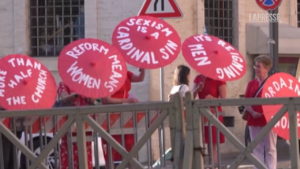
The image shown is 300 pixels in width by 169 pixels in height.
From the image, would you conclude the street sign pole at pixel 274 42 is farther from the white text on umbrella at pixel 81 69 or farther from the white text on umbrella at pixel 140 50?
the white text on umbrella at pixel 81 69

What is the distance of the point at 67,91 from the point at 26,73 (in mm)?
592

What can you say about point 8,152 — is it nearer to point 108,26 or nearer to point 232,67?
point 232,67

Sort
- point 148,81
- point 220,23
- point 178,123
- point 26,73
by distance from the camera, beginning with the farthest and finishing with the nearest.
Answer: point 220,23, point 148,81, point 26,73, point 178,123

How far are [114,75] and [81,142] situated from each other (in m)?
1.39

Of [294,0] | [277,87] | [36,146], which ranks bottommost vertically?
[36,146]

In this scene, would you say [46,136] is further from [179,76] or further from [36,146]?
[179,76]

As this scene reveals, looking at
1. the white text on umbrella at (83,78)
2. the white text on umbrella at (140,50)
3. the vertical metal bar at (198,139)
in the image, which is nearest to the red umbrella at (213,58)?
the white text on umbrella at (140,50)

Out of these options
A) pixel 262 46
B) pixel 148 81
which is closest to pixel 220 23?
pixel 262 46

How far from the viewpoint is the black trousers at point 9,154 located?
281 inches

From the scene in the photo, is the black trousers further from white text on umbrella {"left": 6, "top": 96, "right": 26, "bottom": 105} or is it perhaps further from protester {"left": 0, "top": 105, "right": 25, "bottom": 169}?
white text on umbrella {"left": 6, "top": 96, "right": 26, "bottom": 105}

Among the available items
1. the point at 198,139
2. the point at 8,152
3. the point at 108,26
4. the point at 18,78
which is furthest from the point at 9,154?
the point at 108,26

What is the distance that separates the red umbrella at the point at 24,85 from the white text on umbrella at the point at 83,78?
302 mm

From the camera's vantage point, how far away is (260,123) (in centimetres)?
834

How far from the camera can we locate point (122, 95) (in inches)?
338
